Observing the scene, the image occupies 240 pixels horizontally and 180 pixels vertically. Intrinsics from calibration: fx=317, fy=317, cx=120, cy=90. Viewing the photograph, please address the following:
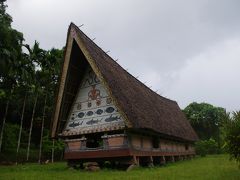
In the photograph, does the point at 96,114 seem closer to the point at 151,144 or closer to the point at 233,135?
the point at 151,144

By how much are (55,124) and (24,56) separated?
13.3m

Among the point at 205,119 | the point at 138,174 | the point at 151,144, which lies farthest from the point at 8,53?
the point at 205,119

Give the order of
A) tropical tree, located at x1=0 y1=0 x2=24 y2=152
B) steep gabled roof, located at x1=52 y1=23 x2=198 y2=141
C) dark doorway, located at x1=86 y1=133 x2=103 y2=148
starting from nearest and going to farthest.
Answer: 1. steep gabled roof, located at x1=52 y1=23 x2=198 y2=141
2. dark doorway, located at x1=86 y1=133 x2=103 y2=148
3. tropical tree, located at x1=0 y1=0 x2=24 y2=152

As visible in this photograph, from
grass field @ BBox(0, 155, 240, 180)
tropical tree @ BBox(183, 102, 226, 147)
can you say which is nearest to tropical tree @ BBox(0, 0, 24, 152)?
grass field @ BBox(0, 155, 240, 180)

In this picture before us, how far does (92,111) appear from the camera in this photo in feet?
61.2

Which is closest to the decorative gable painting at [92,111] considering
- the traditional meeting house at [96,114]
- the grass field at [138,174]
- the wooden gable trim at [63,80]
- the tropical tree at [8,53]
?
the traditional meeting house at [96,114]

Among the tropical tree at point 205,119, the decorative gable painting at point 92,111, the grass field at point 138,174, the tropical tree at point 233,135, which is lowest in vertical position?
the grass field at point 138,174

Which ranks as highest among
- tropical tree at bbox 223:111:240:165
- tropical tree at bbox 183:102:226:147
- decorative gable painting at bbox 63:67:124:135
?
tropical tree at bbox 183:102:226:147

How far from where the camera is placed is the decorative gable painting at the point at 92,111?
58.0 ft

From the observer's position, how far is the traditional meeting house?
16766 millimetres

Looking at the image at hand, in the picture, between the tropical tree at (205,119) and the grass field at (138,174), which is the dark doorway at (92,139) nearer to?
the grass field at (138,174)

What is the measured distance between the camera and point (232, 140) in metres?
11.8

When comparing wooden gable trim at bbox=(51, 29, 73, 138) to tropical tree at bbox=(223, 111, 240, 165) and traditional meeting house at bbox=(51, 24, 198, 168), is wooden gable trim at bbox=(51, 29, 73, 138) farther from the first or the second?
tropical tree at bbox=(223, 111, 240, 165)

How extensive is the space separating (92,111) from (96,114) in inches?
15.3
